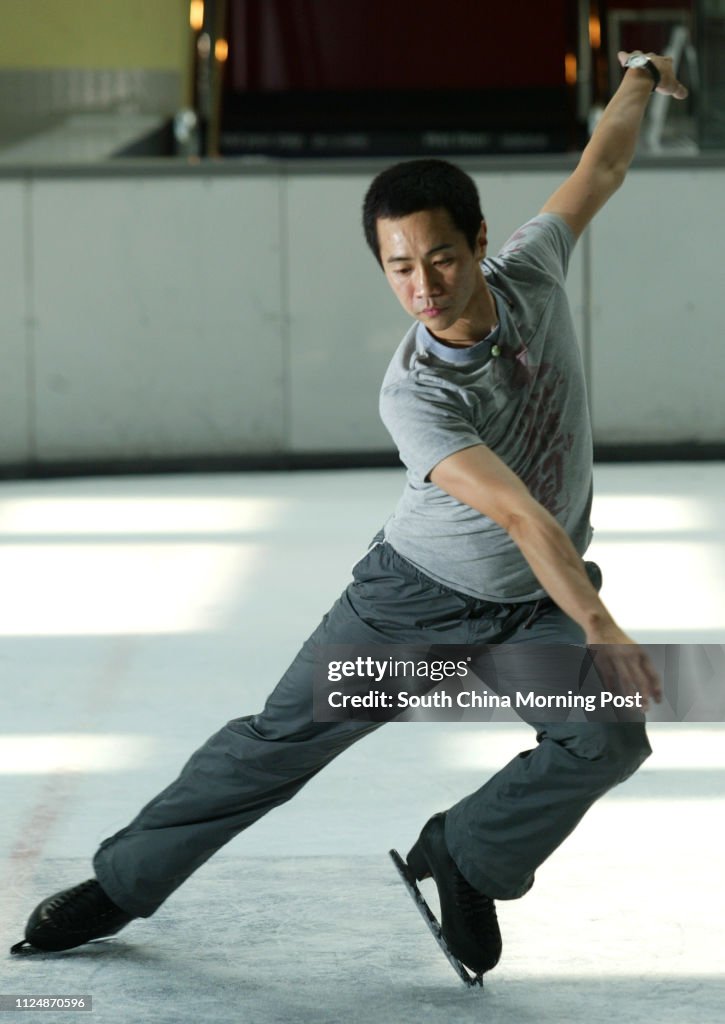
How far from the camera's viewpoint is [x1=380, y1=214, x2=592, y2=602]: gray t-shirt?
8.89ft

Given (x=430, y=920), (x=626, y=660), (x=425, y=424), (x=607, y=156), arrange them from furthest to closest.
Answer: (x=607, y=156) → (x=430, y=920) → (x=425, y=424) → (x=626, y=660)

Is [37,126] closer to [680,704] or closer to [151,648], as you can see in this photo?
[151,648]

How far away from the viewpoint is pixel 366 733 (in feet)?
9.84

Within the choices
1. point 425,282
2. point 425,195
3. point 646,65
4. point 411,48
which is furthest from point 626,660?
point 411,48

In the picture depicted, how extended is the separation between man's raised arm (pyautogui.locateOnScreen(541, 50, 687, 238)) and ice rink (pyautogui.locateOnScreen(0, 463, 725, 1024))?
1266mm

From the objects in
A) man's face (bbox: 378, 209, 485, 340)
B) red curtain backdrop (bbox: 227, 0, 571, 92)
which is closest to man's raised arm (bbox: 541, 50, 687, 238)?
man's face (bbox: 378, 209, 485, 340)

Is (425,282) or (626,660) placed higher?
(425,282)

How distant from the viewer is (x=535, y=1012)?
288 cm

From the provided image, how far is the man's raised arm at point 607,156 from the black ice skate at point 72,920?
1.43m

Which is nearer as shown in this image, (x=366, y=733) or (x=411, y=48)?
(x=366, y=733)

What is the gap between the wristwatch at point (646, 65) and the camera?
3.53 meters

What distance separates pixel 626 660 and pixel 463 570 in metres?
0.53

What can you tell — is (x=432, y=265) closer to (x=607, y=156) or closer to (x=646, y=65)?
(x=607, y=156)

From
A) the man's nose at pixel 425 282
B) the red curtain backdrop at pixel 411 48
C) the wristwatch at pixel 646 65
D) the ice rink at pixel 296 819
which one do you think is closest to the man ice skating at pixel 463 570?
the man's nose at pixel 425 282
